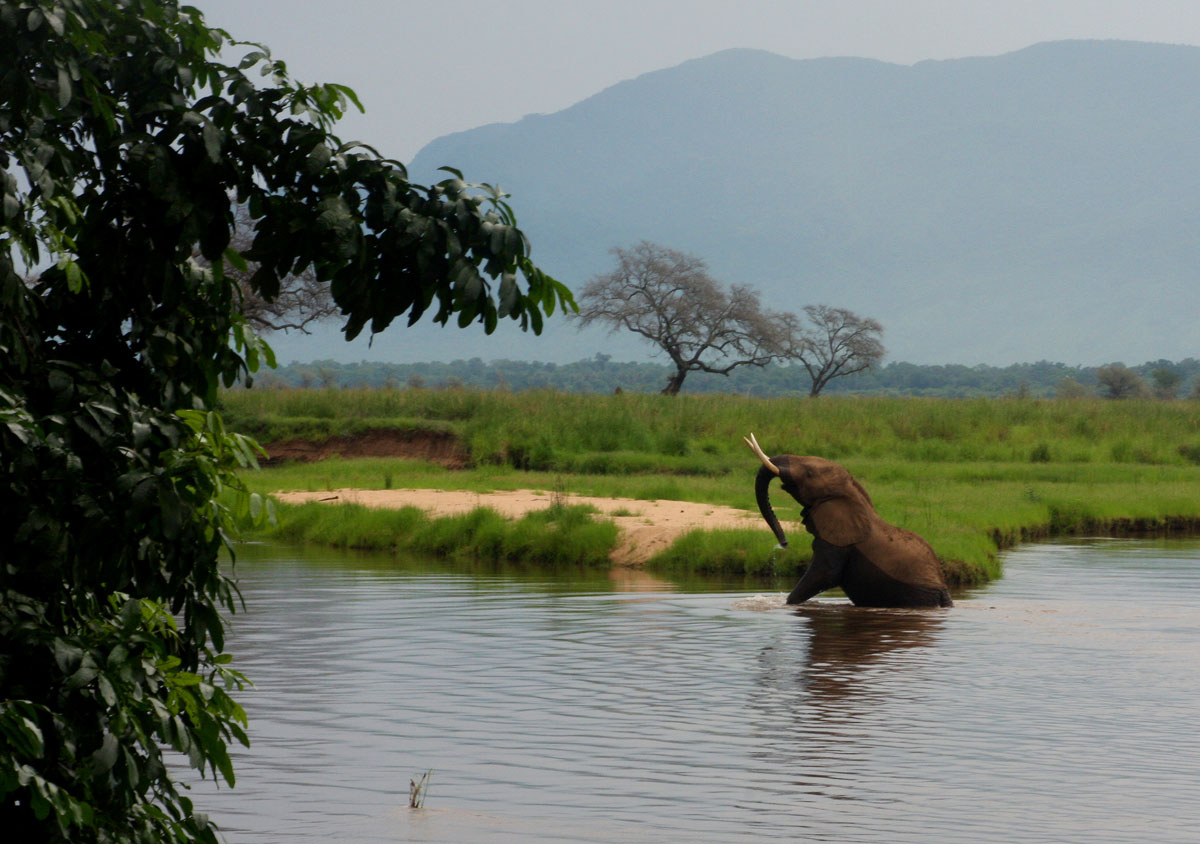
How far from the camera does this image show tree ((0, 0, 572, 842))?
4.05m

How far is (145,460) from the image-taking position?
4121mm

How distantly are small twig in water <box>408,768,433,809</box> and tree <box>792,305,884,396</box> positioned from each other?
264 ft

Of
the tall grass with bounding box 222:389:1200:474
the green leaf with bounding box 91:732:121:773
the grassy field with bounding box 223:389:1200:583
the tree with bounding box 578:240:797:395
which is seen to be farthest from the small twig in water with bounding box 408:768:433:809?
the tree with bounding box 578:240:797:395

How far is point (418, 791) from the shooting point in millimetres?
8609

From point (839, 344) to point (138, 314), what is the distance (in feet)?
294

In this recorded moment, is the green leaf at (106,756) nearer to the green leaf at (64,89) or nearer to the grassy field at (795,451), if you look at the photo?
the green leaf at (64,89)

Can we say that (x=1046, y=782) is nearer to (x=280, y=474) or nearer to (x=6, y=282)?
(x=6, y=282)

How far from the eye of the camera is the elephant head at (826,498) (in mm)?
16875

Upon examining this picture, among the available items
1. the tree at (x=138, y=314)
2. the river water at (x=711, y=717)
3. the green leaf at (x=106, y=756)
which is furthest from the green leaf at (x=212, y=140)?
the river water at (x=711, y=717)

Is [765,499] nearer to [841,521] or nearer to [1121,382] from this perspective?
[841,521]

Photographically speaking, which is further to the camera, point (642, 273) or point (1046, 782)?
point (642, 273)

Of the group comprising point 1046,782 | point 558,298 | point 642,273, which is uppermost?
point 642,273

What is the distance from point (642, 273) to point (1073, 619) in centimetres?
6557

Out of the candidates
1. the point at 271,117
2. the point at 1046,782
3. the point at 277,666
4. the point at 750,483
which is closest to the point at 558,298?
the point at 271,117
